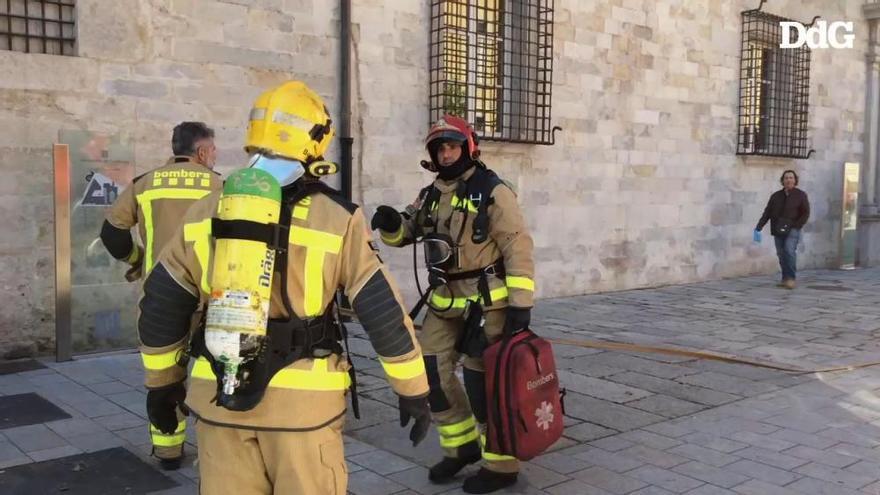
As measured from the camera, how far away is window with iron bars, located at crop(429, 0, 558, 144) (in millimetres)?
9383

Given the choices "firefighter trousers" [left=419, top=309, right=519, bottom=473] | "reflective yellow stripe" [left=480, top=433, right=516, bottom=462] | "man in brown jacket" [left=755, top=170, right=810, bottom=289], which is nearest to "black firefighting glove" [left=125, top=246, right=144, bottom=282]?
"firefighter trousers" [left=419, top=309, right=519, bottom=473]

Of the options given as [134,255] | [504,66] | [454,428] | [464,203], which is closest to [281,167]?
[464,203]

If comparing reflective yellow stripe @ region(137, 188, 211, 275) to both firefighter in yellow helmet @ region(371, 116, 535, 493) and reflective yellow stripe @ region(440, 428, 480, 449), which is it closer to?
firefighter in yellow helmet @ region(371, 116, 535, 493)

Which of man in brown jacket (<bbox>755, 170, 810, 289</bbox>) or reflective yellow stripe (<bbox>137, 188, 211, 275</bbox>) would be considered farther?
man in brown jacket (<bbox>755, 170, 810, 289</bbox>)

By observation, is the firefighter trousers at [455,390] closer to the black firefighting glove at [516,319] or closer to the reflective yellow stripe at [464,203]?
the black firefighting glove at [516,319]

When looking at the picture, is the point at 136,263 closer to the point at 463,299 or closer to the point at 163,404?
the point at 463,299

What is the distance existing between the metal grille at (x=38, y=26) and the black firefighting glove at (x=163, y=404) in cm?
510

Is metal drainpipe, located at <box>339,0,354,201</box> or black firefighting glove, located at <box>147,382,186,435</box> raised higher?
metal drainpipe, located at <box>339,0,354,201</box>

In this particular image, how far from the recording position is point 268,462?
2338 mm

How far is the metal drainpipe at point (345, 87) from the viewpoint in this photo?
8180 mm

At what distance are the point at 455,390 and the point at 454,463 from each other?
39 cm

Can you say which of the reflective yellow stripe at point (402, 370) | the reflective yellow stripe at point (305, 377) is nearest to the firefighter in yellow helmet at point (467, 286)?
the reflective yellow stripe at point (402, 370)

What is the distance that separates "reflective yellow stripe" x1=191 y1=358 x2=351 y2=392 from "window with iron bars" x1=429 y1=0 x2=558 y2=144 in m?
7.04

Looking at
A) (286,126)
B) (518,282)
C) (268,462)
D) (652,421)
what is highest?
(286,126)
